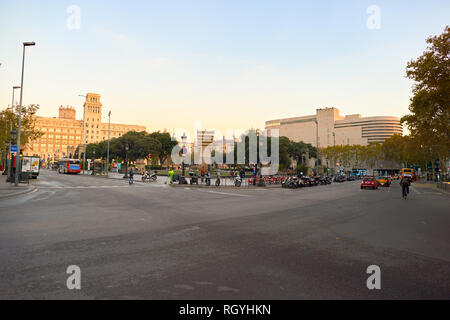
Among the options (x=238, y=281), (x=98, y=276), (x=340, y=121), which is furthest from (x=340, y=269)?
(x=340, y=121)

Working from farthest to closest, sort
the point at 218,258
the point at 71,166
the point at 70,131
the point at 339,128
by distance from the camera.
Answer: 1. the point at 70,131
2. the point at 339,128
3. the point at 71,166
4. the point at 218,258

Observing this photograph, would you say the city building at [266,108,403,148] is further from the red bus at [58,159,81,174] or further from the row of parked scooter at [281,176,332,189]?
the red bus at [58,159,81,174]

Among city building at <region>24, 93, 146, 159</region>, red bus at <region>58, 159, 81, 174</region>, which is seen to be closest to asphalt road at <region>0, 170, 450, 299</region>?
red bus at <region>58, 159, 81, 174</region>

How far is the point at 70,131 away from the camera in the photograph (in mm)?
181875

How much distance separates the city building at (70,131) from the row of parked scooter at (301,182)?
472ft

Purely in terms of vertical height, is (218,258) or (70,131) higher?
(70,131)

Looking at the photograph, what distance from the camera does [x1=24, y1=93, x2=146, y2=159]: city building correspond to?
165500 millimetres

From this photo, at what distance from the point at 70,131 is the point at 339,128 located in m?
159

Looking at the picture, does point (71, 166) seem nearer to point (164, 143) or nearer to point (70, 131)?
point (164, 143)

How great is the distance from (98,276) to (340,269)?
3.92m

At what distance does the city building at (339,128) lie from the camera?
15538cm

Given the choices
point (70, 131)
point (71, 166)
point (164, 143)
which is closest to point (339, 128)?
point (164, 143)

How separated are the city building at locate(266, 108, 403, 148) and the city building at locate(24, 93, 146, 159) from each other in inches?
3953
